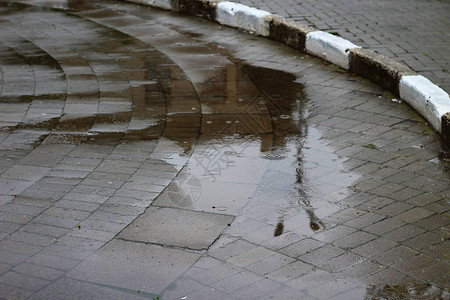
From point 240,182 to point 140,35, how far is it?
5.35 meters

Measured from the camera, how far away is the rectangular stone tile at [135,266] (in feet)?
13.9

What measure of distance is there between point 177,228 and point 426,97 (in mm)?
3328

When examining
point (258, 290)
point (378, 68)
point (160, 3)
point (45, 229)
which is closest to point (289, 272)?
point (258, 290)

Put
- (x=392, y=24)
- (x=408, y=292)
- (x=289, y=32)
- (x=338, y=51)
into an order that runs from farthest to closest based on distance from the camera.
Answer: (x=392, y=24) < (x=289, y=32) < (x=338, y=51) < (x=408, y=292)

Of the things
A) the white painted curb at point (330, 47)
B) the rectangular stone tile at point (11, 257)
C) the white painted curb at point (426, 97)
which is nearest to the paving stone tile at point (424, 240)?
the white painted curb at point (426, 97)

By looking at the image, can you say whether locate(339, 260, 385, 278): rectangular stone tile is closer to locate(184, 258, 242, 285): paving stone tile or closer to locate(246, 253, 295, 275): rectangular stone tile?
locate(246, 253, 295, 275): rectangular stone tile

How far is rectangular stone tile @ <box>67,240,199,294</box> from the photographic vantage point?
13.9ft

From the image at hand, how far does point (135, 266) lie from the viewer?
4398 mm

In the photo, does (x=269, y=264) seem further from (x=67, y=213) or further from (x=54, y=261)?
(x=67, y=213)

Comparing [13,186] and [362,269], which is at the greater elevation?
[362,269]

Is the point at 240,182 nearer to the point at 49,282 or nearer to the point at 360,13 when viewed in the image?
the point at 49,282

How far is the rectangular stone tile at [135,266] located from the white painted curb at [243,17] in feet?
20.2

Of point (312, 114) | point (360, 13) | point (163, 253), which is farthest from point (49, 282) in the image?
point (360, 13)

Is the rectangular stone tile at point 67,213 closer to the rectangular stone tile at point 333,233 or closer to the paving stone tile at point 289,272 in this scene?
the paving stone tile at point 289,272
